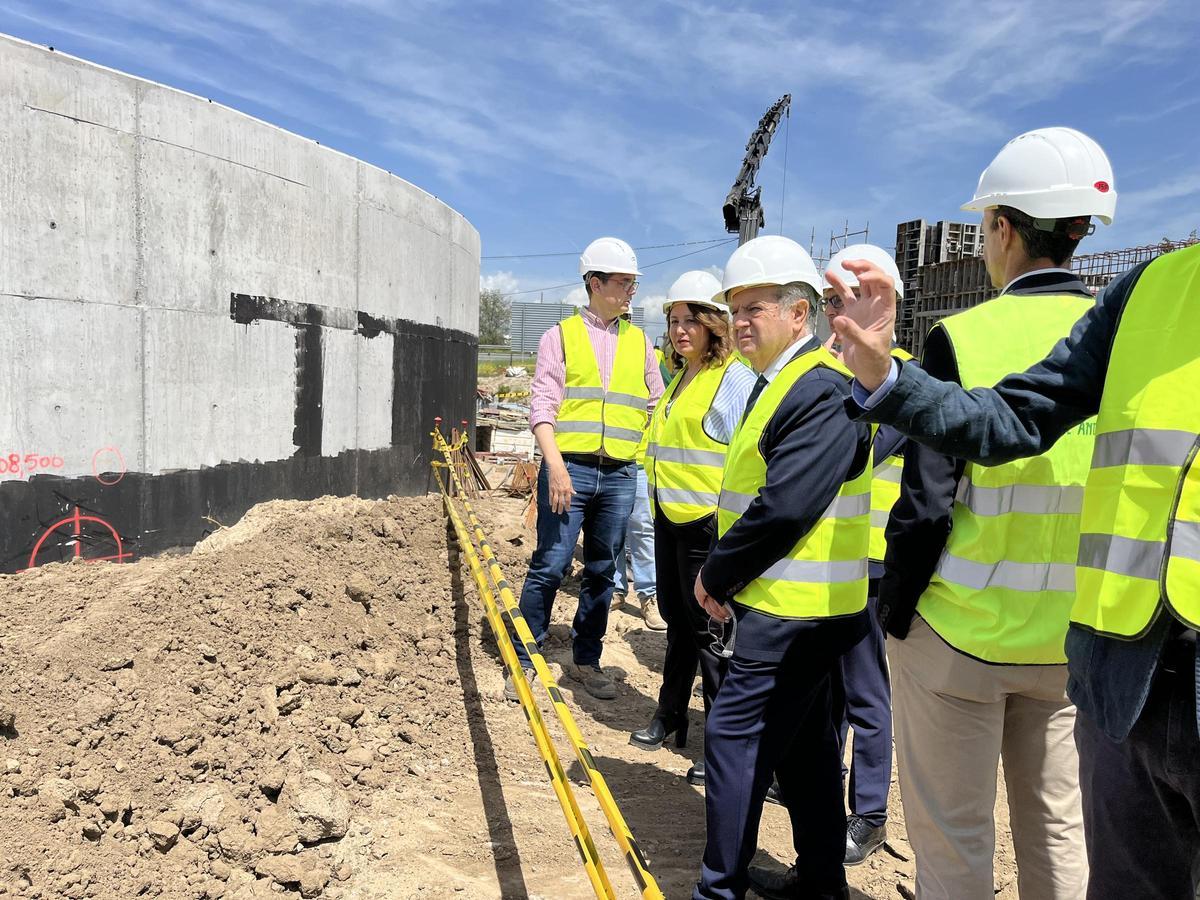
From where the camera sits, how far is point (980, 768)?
1.97 meters

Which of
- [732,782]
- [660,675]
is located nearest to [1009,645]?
[732,782]

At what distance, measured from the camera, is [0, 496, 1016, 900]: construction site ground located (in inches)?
111

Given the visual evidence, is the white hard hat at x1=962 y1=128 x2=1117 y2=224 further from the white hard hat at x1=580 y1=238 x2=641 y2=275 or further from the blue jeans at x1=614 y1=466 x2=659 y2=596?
the blue jeans at x1=614 y1=466 x2=659 y2=596

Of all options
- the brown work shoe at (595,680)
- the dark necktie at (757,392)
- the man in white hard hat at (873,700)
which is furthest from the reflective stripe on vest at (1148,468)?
the brown work shoe at (595,680)

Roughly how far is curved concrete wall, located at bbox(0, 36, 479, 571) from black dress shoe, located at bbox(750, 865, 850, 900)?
3.68 meters

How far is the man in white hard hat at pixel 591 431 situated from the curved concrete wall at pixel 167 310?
199cm

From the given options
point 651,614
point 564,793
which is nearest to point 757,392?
point 564,793

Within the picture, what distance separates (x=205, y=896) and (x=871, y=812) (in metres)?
2.40

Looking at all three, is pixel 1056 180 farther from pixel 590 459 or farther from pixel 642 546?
pixel 642 546

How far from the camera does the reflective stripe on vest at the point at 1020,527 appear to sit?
188 centimetres

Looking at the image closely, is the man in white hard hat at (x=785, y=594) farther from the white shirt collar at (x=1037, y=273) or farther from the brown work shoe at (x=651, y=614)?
the brown work shoe at (x=651, y=614)

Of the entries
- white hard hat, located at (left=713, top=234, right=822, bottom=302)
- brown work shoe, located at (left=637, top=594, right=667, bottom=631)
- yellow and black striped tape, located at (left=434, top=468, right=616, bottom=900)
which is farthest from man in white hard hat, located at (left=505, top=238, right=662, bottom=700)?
white hard hat, located at (left=713, top=234, right=822, bottom=302)

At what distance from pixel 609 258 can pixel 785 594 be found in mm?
2701

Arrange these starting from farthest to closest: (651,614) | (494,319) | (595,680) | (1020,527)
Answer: (494,319)
(651,614)
(595,680)
(1020,527)
